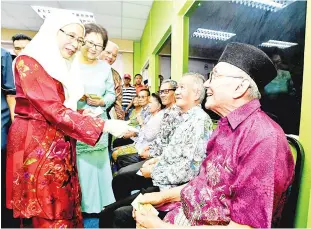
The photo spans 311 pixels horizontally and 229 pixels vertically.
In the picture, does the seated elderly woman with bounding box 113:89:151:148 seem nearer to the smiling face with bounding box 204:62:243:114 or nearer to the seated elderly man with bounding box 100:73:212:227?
the seated elderly man with bounding box 100:73:212:227

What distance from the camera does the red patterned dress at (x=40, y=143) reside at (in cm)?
109

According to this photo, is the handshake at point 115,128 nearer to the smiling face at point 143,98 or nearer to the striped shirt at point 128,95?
the smiling face at point 143,98

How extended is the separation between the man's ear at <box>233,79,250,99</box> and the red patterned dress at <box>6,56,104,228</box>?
2.40 feet

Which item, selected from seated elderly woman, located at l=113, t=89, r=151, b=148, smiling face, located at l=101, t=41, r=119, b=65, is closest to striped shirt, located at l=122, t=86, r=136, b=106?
seated elderly woman, located at l=113, t=89, r=151, b=148

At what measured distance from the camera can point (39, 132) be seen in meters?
1.12

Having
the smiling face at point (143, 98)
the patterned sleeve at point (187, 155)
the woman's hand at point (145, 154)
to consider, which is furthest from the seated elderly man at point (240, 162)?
the smiling face at point (143, 98)

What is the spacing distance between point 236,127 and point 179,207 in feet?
1.91

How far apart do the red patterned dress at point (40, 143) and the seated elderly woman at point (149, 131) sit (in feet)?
4.43

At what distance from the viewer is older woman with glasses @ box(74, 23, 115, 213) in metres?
1.79

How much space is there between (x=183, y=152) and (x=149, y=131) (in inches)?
43.3

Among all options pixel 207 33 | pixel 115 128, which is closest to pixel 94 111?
pixel 115 128

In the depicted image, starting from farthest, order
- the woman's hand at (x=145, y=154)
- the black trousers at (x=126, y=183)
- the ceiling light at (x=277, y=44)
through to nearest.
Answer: the woman's hand at (x=145, y=154) < the black trousers at (x=126, y=183) < the ceiling light at (x=277, y=44)

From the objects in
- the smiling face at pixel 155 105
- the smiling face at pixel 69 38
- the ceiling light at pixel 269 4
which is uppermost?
the ceiling light at pixel 269 4

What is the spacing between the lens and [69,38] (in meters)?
1.23
